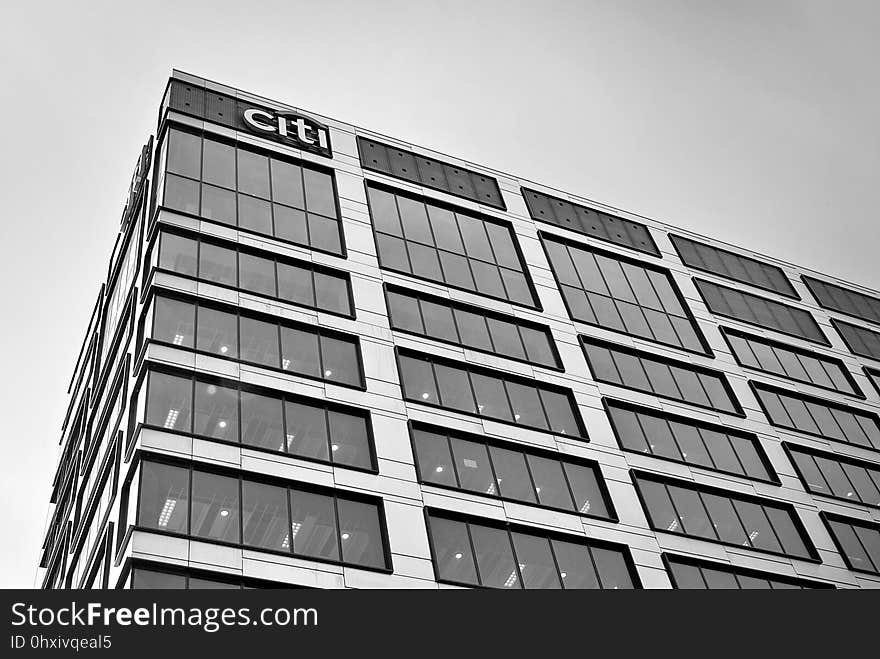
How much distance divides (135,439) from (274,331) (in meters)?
7.69

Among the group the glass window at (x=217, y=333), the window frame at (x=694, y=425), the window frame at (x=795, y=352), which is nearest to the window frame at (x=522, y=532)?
the window frame at (x=694, y=425)

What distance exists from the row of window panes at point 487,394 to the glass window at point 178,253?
8.82 meters

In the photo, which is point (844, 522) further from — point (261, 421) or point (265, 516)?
point (265, 516)

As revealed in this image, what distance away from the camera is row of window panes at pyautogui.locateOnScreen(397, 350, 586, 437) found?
37594mm

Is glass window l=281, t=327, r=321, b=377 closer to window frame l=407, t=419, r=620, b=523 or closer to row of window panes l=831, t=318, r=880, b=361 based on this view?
window frame l=407, t=419, r=620, b=523

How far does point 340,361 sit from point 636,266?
21425 mm

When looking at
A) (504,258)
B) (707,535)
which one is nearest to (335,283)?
(504,258)

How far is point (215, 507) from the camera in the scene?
29.5m

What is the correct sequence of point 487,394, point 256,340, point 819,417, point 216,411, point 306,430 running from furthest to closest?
point 819,417 → point 487,394 → point 256,340 → point 306,430 → point 216,411

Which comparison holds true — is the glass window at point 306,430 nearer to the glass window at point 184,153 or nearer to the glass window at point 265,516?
the glass window at point 265,516

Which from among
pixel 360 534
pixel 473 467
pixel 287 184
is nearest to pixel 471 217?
pixel 287 184
